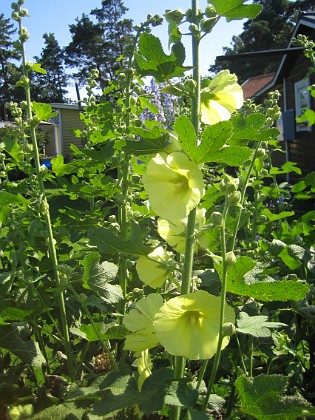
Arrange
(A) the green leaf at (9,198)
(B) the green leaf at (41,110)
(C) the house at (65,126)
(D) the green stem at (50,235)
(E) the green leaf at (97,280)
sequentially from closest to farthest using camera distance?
(E) the green leaf at (97,280), (D) the green stem at (50,235), (A) the green leaf at (9,198), (B) the green leaf at (41,110), (C) the house at (65,126)

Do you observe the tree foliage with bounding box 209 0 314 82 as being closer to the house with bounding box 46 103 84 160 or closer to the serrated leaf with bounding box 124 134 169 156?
the house with bounding box 46 103 84 160

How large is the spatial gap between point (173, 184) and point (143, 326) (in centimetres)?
34

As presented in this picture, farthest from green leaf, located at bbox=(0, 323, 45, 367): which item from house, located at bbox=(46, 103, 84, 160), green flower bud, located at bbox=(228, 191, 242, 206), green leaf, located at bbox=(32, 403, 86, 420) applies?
house, located at bbox=(46, 103, 84, 160)

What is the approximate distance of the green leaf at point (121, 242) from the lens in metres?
1.10

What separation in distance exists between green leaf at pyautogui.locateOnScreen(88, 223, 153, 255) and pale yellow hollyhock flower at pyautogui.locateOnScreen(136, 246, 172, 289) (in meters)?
0.04

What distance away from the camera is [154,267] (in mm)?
1164

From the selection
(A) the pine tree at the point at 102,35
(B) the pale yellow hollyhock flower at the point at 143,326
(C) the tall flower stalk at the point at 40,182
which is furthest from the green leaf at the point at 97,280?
(A) the pine tree at the point at 102,35

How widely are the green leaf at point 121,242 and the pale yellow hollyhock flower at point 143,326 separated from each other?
4.5 inches

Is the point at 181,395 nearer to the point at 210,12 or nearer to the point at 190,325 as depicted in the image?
the point at 190,325

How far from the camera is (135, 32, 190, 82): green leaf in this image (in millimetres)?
1082

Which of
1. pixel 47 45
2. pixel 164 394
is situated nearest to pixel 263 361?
pixel 164 394

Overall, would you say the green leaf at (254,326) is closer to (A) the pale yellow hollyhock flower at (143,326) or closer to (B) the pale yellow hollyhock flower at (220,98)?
(A) the pale yellow hollyhock flower at (143,326)

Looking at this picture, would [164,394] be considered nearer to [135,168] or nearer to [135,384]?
[135,384]

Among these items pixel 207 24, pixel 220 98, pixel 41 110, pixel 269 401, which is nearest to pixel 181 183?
pixel 220 98
